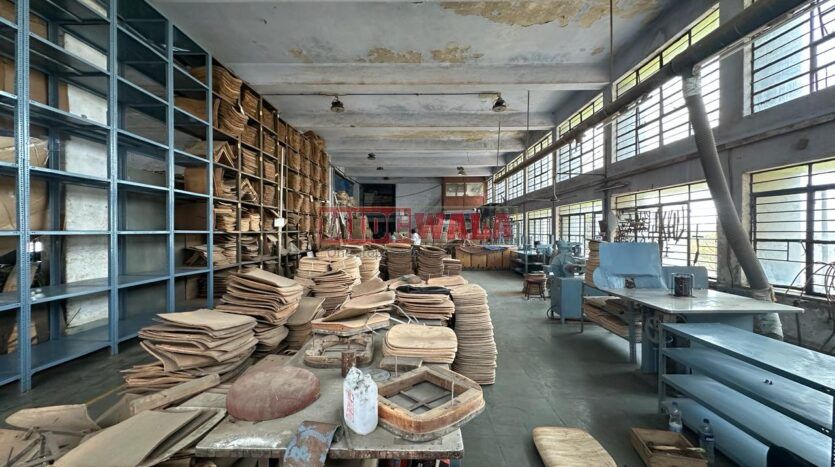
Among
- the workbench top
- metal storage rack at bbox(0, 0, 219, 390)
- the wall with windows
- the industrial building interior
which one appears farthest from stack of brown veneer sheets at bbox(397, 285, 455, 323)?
the wall with windows

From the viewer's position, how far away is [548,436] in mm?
2229

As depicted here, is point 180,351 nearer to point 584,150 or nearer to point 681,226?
point 681,226

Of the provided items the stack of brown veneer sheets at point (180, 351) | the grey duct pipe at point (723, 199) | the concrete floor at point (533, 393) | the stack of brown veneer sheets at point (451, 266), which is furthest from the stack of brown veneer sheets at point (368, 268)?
the grey duct pipe at point (723, 199)

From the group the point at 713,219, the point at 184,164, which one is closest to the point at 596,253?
the point at 713,219

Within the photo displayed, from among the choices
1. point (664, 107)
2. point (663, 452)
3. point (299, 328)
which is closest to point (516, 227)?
point (664, 107)

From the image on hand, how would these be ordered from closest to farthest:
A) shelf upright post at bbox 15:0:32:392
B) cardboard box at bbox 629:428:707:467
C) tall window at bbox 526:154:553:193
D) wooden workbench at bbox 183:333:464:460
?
wooden workbench at bbox 183:333:464:460, cardboard box at bbox 629:428:707:467, shelf upright post at bbox 15:0:32:392, tall window at bbox 526:154:553:193

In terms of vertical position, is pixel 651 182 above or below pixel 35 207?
above

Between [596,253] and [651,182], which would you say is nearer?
[596,253]

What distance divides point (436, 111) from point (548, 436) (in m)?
7.50

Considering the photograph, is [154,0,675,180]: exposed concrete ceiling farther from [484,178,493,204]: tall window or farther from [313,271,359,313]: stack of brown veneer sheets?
[484,178,493,204]: tall window

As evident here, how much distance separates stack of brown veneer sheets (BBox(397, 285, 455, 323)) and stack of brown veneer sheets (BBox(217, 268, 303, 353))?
110cm

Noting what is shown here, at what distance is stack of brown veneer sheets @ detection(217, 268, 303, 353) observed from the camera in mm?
2727

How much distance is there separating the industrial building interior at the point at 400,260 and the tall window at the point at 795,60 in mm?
36

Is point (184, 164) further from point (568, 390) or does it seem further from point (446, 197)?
point (446, 197)
